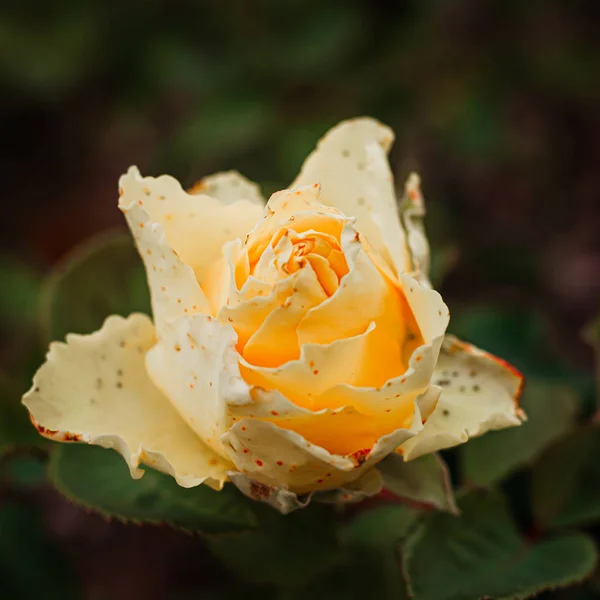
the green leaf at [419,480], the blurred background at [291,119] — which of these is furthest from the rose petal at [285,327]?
the blurred background at [291,119]

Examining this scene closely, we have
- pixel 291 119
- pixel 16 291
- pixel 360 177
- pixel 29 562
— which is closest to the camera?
pixel 360 177

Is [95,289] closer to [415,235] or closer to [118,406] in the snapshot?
[118,406]

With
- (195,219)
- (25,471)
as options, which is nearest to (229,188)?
(195,219)

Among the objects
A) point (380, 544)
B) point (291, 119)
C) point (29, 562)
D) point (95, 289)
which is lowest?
point (29, 562)

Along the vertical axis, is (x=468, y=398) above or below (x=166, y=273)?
below

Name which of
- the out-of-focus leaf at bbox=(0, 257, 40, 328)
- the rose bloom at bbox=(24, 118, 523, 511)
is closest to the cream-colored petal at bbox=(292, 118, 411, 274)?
the rose bloom at bbox=(24, 118, 523, 511)

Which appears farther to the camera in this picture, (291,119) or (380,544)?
(291,119)

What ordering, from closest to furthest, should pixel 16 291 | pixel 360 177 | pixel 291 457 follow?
1. pixel 291 457
2. pixel 360 177
3. pixel 16 291

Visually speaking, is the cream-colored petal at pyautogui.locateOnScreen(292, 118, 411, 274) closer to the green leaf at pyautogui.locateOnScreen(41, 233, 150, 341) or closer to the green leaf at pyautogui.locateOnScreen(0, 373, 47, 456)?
the green leaf at pyautogui.locateOnScreen(41, 233, 150, 341)
